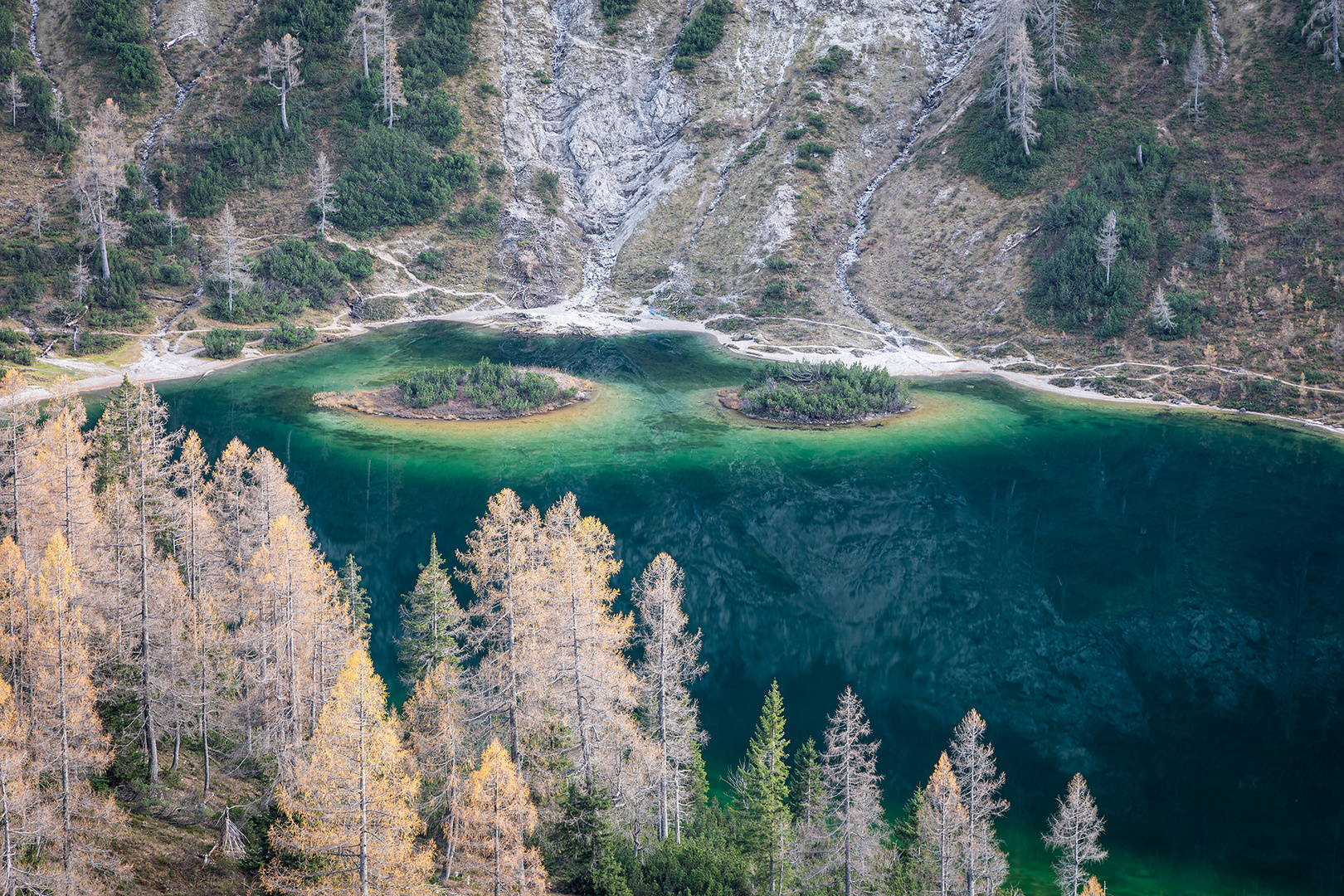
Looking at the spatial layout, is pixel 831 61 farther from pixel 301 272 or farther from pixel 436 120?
pixel 301 272

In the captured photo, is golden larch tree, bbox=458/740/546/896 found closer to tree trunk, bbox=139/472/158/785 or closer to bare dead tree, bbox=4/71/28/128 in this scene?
tree trunk, bbox=139/472/158/785

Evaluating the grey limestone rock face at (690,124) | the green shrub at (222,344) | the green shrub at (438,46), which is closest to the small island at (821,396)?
the grey limestone rock face at (690,124)

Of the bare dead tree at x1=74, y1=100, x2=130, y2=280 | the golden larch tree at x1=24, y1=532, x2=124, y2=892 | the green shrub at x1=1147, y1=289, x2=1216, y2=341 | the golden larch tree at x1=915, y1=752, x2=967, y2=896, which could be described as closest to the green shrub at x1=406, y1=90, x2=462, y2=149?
the bare dead tree at x1=74, y1=100, x2=130, y2=280

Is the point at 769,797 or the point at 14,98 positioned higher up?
the point at 14,98

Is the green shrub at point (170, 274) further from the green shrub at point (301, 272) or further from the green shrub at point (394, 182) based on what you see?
the green shrub at point (394, 182)

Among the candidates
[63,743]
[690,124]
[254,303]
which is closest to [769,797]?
[63,743]

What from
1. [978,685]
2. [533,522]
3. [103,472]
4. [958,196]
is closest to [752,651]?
[978,685]

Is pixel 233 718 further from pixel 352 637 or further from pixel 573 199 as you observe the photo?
pixel 573 199
